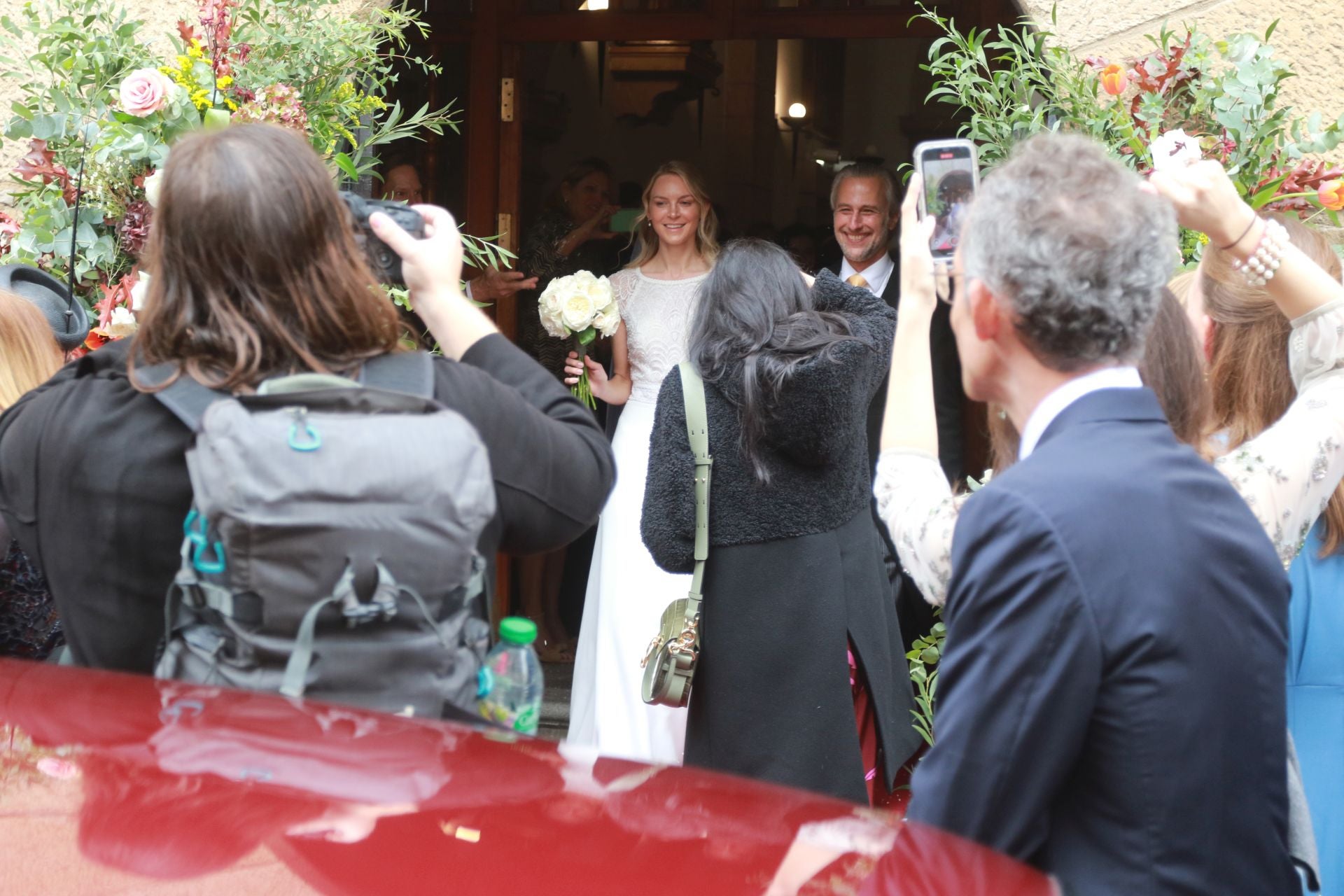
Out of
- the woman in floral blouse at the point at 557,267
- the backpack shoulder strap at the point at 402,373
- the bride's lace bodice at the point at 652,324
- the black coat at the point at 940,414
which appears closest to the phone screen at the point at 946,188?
the backpack shoulder strap at the point at 402,373

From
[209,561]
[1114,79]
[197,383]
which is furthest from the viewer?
[1114,79]

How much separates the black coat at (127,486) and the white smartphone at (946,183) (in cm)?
77

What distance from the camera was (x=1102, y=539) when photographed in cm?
142

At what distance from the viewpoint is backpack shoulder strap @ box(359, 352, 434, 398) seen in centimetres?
163

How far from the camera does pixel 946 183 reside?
7.41 feet

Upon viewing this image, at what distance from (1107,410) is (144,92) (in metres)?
2.79

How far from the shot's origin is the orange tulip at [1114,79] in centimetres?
344

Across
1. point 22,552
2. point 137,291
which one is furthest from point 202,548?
point 137,291

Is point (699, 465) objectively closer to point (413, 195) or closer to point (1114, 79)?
point (1114, 79)

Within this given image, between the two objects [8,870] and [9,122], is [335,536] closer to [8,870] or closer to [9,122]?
[8,870]

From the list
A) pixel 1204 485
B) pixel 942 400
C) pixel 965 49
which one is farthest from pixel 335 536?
pixel 942 400

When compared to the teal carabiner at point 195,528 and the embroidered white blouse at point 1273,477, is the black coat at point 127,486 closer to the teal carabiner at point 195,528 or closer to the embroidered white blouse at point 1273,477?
the teal carabiner at point 195,528

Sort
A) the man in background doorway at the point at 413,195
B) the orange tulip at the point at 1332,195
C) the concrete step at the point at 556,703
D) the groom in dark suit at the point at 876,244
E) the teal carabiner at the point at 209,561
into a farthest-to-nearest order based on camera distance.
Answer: the man in background doorway at the point at 413,195 < the concrete step at the point at 556,703 < the groom in dark suit at the point at 876,244 < the orange tulip at the point at 1332,195 < the teal carabiner at the point at 209,561

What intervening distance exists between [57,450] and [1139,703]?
49.8 inches
